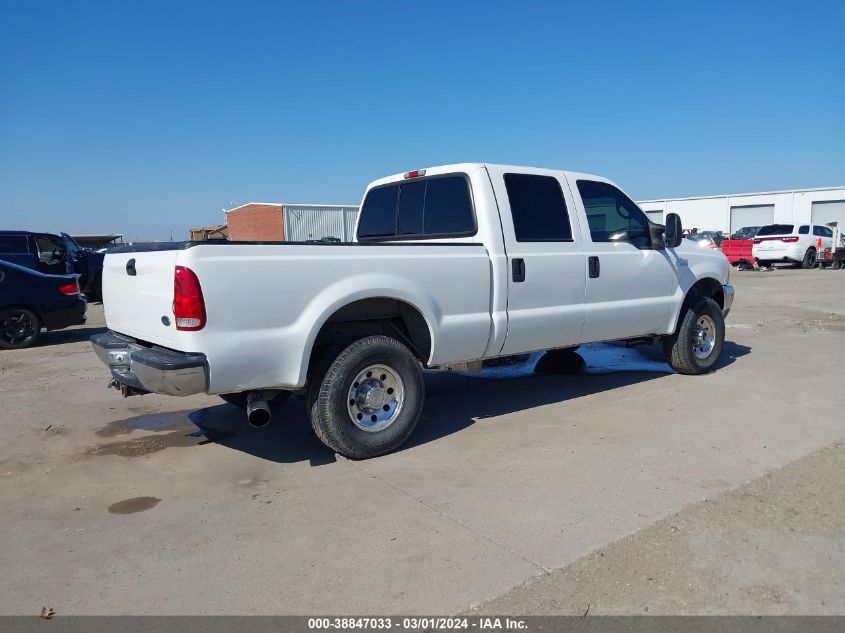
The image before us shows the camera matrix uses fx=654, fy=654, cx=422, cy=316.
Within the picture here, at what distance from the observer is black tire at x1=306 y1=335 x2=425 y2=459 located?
448 cm

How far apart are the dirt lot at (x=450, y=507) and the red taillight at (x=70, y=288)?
4.56 meters

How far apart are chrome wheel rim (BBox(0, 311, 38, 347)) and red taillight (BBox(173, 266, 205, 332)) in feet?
26.6

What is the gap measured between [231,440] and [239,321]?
1.65 meters

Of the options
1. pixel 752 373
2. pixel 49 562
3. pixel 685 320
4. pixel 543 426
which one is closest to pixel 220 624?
pixel 49 562

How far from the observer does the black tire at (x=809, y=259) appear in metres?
26.2

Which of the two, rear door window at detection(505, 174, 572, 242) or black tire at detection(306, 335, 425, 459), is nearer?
black tire at detection(306, 335, 425, 459)

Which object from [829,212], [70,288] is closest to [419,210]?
[70,288]

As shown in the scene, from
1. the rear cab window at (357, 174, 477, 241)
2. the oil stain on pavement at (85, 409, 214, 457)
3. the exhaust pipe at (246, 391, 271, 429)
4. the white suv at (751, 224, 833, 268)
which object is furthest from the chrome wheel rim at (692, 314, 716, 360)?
the white suv at (751, 224, 833, 268)

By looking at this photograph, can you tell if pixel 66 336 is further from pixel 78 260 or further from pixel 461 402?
pixel 461 402

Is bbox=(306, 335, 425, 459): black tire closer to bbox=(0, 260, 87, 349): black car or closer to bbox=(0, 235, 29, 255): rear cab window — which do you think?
bbox=(0, 260, 87, 349): black car

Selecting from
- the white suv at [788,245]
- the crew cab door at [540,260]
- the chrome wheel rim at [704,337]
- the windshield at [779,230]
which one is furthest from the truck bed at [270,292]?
the windshield at [779,230]

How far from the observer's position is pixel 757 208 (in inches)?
1740

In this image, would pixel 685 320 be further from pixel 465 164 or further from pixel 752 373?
pixel 465 164

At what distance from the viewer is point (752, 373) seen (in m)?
7.40
